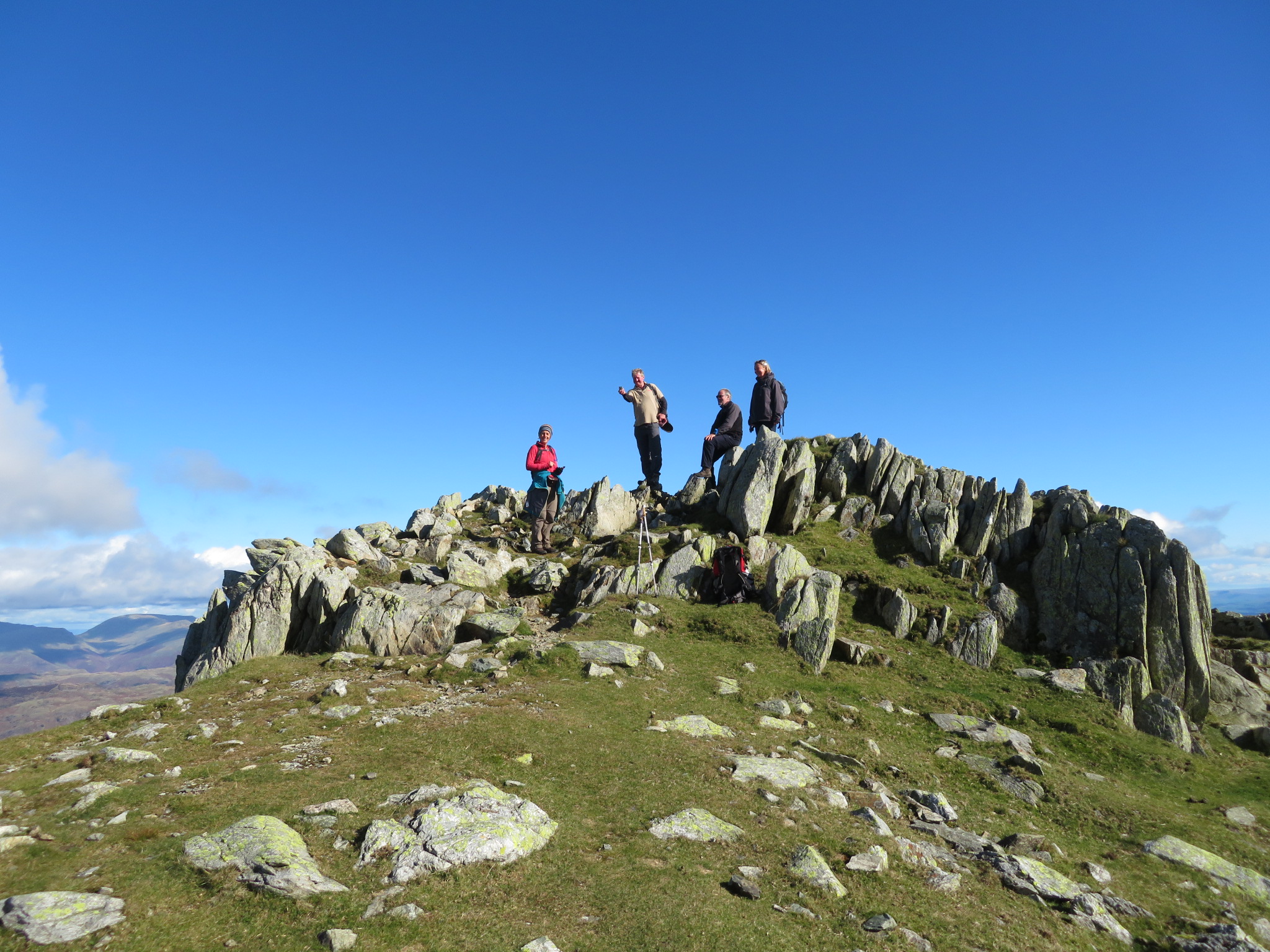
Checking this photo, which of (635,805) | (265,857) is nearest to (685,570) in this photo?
(635,805)

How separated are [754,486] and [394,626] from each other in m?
19.6

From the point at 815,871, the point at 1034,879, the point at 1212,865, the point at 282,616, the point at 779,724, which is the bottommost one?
the point at 1212,865

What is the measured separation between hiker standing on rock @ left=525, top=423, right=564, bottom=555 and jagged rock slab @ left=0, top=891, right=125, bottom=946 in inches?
1049

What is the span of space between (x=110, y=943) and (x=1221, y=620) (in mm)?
47225

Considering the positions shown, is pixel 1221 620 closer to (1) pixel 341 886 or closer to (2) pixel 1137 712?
(2) pixel 1137 712

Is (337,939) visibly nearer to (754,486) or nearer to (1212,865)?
(1212,865)

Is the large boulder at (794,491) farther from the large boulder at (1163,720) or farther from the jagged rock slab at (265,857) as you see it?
the jagged rock slab at (265,857)

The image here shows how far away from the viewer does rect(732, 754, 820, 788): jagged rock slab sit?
15180 millimetres

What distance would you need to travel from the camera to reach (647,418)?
37.4m

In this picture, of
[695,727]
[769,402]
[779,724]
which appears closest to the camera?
[695,727]

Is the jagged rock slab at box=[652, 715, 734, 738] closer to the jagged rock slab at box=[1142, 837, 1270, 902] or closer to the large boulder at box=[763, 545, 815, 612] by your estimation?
the large boulder at box=[763, 545, 815, 612]

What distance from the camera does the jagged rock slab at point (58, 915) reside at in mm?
8102

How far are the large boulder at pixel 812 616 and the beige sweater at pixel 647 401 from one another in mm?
13804

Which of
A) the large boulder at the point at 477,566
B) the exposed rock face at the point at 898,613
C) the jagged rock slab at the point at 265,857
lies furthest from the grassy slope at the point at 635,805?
the large boulder at the point at 477,566
